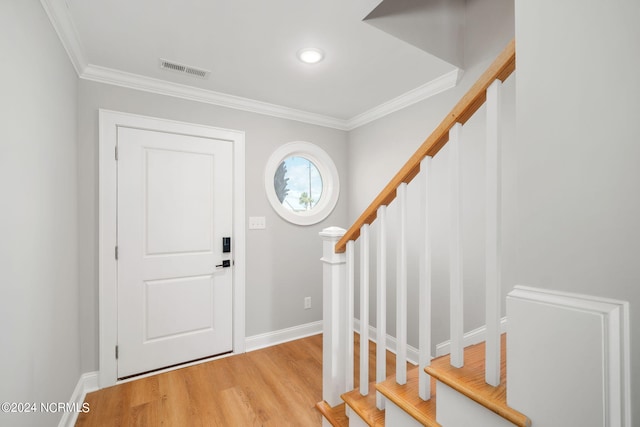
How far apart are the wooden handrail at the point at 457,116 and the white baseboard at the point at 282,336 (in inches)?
73.1

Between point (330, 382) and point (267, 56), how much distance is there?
2.09 meters

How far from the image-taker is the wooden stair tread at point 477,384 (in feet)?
2.34

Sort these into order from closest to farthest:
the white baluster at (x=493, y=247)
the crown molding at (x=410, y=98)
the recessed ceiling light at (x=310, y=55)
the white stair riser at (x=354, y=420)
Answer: the white baluster at (x=493, y=247) < the white stair riser at (x=354, y=420) < the recessed ceiling light at (x=310, y=55) < the crown molding at (x=410, y=98)

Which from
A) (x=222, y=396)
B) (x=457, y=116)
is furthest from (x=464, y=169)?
(x=222, y=396)

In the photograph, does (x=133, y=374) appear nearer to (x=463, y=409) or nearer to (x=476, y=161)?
(x=463, y=409)

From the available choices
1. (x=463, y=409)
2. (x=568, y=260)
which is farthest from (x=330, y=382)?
(x=568, y=260)

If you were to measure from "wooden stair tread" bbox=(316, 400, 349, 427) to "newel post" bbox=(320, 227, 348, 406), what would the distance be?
2 centimetres

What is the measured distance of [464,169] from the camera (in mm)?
2062

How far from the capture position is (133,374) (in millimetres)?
2146

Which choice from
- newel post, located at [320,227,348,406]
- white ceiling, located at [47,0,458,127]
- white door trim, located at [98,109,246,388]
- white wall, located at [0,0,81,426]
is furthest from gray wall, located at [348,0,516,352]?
white wall, located at [0,0,81,426]

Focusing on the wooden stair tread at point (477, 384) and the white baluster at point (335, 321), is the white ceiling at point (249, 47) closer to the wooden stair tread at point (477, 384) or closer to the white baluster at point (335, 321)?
the white baluster at point (335, 321)

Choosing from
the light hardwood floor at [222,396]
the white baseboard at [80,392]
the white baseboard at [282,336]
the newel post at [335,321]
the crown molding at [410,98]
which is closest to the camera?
the newel post at [335,321]

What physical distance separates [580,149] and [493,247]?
13.0 inches

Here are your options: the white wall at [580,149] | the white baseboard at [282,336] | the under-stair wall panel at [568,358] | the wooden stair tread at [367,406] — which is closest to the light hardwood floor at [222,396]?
the white baseboard at [282,336]
